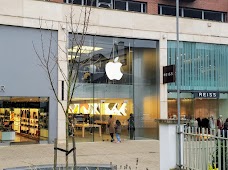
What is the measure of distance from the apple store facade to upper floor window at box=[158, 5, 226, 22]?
350 centimetres

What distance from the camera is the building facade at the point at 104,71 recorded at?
21703mm

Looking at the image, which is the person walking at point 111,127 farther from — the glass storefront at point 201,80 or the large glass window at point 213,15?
the large glass window at point 213,15

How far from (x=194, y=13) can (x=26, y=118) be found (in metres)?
15.0

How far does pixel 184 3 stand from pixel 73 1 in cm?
895

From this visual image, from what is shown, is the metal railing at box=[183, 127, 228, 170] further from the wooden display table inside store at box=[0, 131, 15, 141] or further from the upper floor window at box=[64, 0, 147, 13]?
the upper floor window at box=[64, 0, 147, 13]

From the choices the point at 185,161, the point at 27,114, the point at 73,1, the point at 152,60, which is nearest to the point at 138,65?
the point at 152,60

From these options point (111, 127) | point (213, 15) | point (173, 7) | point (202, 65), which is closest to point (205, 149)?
point (111, 127)

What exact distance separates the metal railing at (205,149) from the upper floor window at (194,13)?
18.9 metres

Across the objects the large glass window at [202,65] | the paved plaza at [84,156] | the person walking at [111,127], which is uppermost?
the large glass window at [202,65]

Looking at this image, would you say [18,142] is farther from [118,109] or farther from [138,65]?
[138,65]

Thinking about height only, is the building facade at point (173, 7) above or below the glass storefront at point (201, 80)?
above

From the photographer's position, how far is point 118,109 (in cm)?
2469

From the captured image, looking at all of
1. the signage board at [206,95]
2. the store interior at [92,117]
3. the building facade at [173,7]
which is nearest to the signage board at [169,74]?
the signage board at [206,95]

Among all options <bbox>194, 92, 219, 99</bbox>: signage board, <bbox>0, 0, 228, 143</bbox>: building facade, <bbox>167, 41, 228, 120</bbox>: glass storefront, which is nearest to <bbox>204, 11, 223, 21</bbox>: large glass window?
<bbox>0, 0, 228, 143</bbox>: building facade
